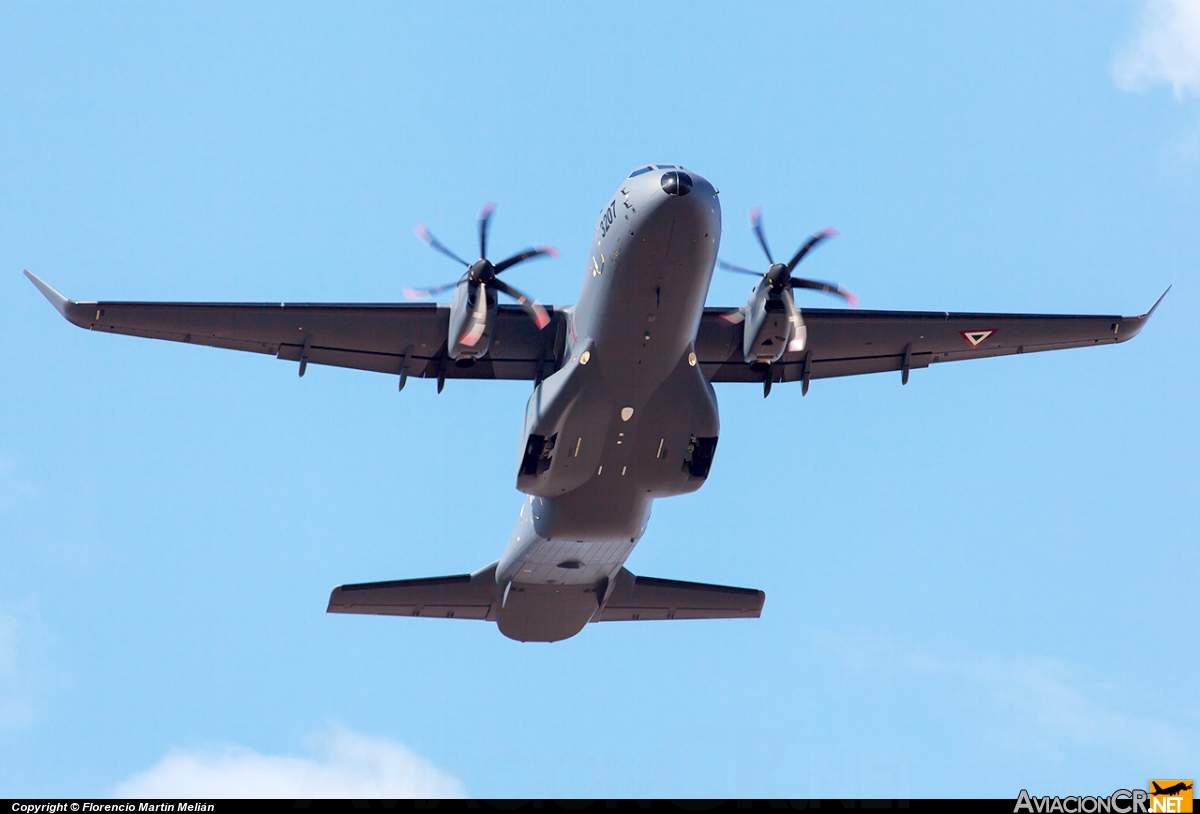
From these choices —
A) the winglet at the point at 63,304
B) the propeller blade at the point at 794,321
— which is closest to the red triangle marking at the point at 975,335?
the propeller blade at the point at 794,321

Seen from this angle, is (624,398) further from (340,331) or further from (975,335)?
(975,335)

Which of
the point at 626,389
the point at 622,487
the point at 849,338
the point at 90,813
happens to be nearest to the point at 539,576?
the point at 622,487

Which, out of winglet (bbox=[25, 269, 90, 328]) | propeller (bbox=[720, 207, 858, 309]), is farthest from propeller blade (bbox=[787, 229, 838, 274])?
winglet (bbox=[25, 269, 90, 328])

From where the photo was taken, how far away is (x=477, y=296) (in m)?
21.2

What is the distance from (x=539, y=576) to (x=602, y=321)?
20.9 feet

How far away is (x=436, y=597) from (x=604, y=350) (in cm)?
771

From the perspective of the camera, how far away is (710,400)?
71.3ft

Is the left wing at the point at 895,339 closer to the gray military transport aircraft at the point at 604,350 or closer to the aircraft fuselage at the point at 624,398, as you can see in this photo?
the gray military transport aircraft at the point at 604,350

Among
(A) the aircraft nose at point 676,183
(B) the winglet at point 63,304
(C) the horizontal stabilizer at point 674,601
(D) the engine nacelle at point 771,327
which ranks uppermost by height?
(A) the aircraft nose at point 676,183

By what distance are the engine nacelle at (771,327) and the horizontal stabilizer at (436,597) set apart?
286 inches

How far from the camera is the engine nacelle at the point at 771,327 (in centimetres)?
2205

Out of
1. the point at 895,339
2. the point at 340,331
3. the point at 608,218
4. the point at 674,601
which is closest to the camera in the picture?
the point at 608,218

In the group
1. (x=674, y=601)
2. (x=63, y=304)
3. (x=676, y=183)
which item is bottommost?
(x=674, y=601)

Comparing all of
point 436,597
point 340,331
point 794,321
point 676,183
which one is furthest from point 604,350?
point 436,597
